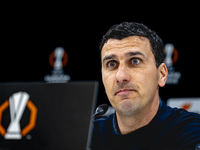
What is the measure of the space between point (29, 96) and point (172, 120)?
69 centimetres

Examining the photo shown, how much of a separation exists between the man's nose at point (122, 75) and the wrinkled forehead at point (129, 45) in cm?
12

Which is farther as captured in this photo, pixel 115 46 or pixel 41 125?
pixel 115 46

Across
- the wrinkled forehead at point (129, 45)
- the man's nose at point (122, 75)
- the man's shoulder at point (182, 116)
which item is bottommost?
the man's shoulder at point (182, 116)

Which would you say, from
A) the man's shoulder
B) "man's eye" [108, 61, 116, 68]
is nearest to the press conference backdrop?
the man's shoulder

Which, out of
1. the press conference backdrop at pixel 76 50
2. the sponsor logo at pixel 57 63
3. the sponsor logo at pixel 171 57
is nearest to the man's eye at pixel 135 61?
the press conference backdrop at pixel 76 50

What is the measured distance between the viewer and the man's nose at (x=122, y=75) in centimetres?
106

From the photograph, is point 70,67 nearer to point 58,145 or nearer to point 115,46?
point 115,46

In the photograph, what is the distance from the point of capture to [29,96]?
932mm

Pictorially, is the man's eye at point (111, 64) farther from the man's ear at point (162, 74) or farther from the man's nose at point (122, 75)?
the man's ear at point (162, 74)

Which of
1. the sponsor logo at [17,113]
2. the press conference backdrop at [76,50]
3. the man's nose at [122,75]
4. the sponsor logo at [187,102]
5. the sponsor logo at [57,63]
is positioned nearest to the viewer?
the sponsor logo at [17,113]

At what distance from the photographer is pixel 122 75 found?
1061 millimetres

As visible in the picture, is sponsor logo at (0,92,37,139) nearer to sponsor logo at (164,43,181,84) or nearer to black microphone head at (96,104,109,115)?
black microphone head at (96,104,109,115)

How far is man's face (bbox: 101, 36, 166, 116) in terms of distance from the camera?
3.59 ft

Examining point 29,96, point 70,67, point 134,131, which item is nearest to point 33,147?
point 29,96
